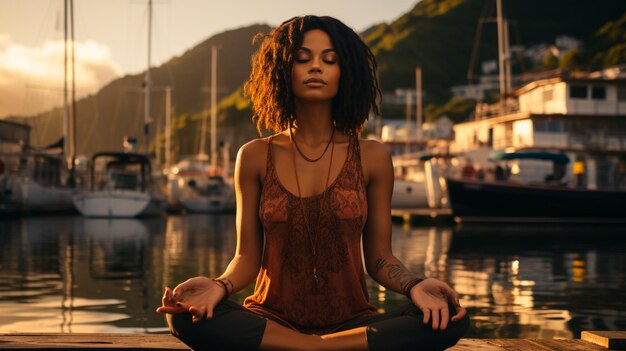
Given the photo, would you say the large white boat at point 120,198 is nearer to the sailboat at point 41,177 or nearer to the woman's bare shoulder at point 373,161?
the sailboat at point 41,177

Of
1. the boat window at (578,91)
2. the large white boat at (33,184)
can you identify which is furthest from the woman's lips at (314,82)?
the boat window at (578,91)

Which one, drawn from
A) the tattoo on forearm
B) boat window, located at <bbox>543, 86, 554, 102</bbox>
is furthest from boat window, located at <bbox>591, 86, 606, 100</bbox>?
the tattoo on forearm

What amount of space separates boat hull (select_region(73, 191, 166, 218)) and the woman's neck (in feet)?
155

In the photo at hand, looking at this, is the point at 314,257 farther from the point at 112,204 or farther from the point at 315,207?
the point at 112,204

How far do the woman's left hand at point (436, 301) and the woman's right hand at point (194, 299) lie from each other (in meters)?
0.75

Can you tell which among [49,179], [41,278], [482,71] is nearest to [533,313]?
[41,278]

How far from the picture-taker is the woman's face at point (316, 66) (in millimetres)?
3797

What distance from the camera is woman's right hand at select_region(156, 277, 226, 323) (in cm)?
330

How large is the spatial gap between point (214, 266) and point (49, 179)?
4539 centimetres

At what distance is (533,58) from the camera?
18775 centimetres

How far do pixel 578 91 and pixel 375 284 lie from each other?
41.0 m

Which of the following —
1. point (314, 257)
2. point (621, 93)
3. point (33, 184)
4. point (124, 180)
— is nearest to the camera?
point (314, 257)

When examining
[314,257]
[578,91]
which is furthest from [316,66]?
[578,91]

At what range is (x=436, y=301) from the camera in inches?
133
